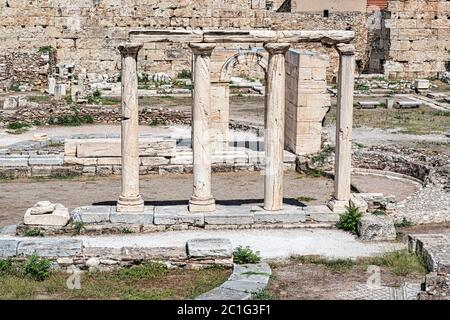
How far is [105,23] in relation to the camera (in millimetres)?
36969

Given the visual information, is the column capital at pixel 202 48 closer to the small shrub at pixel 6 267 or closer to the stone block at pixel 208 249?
the stone block at pixel 208 249

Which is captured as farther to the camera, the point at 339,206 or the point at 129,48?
the point at 339,206

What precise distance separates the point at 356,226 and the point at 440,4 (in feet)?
86.4

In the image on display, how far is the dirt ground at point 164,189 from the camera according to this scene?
17.5m

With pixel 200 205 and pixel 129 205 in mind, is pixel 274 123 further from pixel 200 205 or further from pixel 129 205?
pixel 129 205

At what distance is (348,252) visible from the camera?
44.6 feet

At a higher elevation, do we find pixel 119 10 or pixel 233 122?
pixel 119 10

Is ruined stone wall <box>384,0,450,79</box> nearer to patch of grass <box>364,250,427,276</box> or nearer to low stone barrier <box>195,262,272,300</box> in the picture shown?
patch of grass <box>364,250,427,276</box>

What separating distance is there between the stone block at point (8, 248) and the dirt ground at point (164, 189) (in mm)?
3361

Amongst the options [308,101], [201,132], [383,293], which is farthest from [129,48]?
[308,101]

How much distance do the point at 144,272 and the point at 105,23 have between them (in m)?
26.5

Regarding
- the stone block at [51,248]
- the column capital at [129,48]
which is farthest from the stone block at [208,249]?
the column capital at [129,48]
